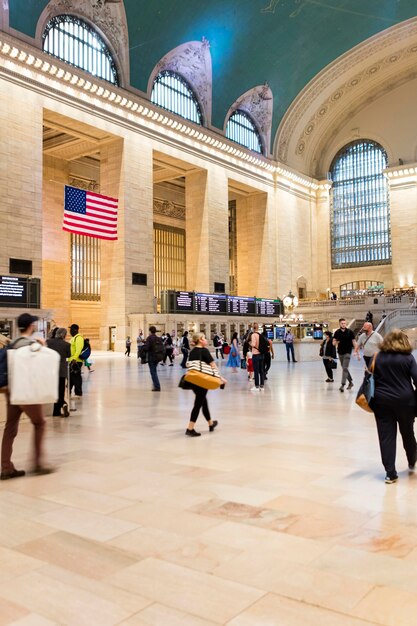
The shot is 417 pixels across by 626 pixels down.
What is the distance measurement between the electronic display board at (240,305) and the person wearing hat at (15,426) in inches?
1052

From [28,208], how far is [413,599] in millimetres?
22453

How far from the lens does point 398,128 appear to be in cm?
4053

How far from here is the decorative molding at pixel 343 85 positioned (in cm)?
3531

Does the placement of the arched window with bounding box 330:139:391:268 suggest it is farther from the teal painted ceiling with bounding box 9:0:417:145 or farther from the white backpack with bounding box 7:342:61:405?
the white backpack with bounding box 7:342:61:405

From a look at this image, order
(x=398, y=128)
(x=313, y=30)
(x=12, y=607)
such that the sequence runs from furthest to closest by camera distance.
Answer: (x=398, y=128)
(x=313, y=30)
(x=12, y=607)

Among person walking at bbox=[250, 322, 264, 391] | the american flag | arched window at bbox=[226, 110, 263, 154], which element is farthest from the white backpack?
arched window at bbox=[226, 110, 263, 154]

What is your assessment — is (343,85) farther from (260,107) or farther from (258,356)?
(258,356)

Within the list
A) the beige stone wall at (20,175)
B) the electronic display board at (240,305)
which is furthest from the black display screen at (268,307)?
the beige stone wall at (20,175)

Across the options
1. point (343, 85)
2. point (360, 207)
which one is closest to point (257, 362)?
point (343, 85)

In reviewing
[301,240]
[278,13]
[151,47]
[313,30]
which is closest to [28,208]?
[151,47]

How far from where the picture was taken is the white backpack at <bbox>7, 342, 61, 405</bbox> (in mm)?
4457

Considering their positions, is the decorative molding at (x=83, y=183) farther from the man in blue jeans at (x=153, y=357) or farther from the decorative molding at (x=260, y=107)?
the man in blue jeans at (x=153, y=357)

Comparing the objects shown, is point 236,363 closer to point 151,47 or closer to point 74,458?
point 74,458

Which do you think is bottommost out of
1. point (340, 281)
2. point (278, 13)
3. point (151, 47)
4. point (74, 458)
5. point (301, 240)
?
point (74, 458)
